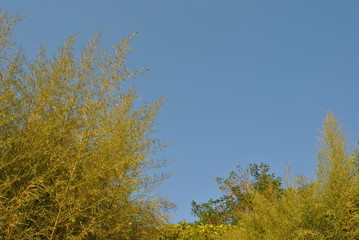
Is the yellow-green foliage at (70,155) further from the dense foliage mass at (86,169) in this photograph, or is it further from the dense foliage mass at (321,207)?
the dense foliage mass at (321,207)

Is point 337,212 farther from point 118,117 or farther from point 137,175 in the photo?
point 118,117

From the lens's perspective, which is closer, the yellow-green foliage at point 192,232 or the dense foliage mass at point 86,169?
the dense foliage mass at point 86,169

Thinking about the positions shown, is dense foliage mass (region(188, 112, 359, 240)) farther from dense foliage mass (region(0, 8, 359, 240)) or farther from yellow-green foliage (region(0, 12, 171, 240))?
yellow-green foliage (region(0, 12, 171, 240))

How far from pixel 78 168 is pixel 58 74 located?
3.52 feet

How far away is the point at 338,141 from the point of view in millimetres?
5754

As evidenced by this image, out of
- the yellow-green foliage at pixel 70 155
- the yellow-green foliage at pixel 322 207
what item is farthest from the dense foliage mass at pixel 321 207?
the yellow-green foliage at pixel 70 155

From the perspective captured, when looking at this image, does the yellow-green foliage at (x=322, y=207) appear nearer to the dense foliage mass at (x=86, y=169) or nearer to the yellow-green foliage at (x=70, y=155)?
the dense foliage mass at (x=86, y=169)

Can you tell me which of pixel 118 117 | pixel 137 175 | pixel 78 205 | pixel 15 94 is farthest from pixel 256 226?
pixel 15 94

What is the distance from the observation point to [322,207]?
5.24 meters

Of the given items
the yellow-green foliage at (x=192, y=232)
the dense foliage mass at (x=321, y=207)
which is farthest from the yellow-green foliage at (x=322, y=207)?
the yellow-green foliage at (x=192, y=232)

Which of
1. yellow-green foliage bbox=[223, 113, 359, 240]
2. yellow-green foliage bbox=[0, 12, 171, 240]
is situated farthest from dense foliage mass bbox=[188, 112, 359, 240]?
yellow-green foliage bbox=[0, 12, 171, 240]

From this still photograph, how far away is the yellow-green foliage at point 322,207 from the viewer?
16.7 ft

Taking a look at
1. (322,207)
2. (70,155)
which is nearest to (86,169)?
(70,155)

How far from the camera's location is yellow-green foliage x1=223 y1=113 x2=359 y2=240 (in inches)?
201
